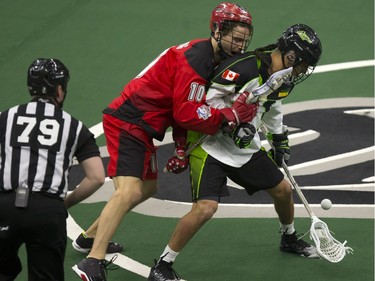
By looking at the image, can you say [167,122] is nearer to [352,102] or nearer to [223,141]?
[223,141]

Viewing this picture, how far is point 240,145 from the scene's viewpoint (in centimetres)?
732

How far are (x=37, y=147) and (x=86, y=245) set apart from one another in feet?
6.74

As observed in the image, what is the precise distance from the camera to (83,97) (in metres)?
11.0

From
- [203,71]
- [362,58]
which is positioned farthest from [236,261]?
[362,58]

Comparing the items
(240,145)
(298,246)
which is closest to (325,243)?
(298,246)

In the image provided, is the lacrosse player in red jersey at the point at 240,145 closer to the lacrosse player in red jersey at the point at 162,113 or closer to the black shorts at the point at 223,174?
the black shorts at the point at 223,174

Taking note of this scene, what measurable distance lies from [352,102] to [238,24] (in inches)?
143

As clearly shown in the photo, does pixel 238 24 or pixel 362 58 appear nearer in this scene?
pixel 238 24

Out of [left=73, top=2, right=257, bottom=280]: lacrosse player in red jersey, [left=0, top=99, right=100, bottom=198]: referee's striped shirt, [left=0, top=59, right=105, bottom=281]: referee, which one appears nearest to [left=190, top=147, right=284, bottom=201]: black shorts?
[left=73, top=2, right=257, bottom=280]: lacrosse player in red jersey

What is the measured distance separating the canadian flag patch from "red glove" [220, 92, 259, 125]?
0.16 m

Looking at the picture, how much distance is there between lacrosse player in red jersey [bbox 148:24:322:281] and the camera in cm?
729

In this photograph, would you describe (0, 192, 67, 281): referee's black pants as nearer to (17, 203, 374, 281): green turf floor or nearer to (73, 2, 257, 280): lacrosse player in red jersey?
(73, 2, 257, 280): lacrosse player in red jersey

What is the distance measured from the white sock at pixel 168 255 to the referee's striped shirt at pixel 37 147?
1.42m

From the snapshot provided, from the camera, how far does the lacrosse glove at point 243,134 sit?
7270 mm
